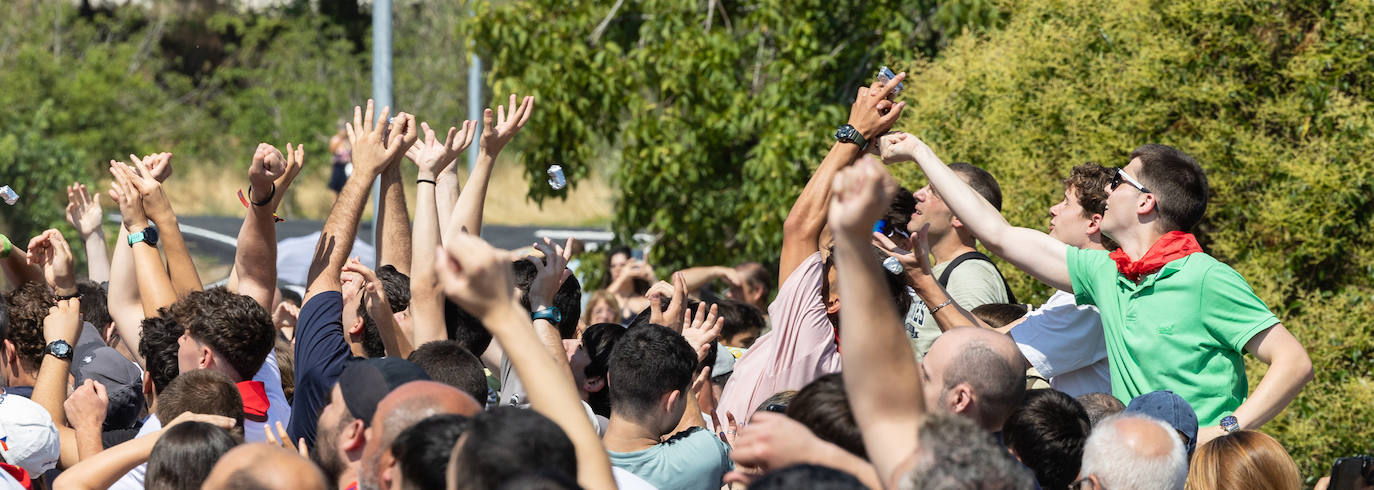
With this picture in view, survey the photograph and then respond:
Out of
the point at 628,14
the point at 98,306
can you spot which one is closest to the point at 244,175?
the point at 628,14

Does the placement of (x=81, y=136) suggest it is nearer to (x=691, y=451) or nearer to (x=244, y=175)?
(x=244, y=175)

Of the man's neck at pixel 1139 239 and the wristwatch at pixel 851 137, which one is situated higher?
the wristwatch at pixel 851 137

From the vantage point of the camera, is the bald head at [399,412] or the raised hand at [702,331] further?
the raised hand at [702,331]

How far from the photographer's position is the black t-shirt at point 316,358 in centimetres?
379

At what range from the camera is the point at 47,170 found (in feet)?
48.9

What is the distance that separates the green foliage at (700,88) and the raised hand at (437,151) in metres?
3.76

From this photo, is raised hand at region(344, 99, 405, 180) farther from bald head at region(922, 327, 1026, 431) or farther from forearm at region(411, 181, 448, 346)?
bald head at region(922, 327, 1026, 431)

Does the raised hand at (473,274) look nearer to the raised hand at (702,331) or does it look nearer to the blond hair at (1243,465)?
the raised hand at (702,331)

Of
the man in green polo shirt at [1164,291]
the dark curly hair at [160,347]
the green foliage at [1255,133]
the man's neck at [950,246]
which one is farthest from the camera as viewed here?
the green foliage at [1255,133]

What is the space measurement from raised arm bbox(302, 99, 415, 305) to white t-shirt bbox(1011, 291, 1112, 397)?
234 cm

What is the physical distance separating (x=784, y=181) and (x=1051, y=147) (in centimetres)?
218

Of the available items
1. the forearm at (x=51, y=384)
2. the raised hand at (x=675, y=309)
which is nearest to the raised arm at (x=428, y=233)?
the raised hand at (x=675, y=309)

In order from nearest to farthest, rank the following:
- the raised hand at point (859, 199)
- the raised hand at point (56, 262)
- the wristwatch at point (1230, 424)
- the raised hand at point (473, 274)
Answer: the raised hand at point (859, 199) < the raised hand at point (473, 274) < the wristwatch at point (1230, 424) < the raised hand at point (56, 262)

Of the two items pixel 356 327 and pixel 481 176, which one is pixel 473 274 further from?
pixel 481 176
